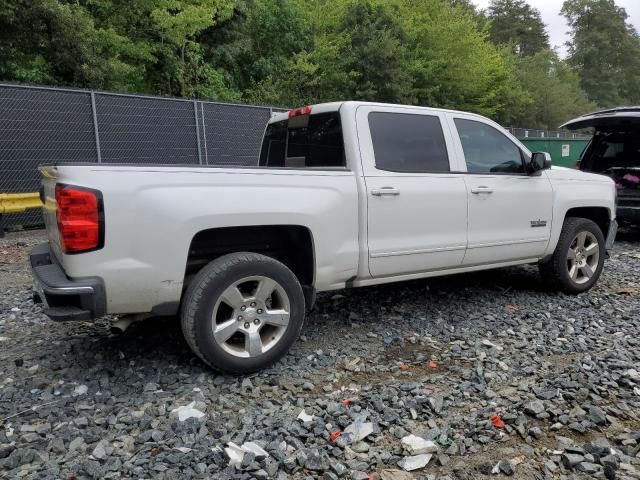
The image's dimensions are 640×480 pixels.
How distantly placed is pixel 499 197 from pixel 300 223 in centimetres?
213

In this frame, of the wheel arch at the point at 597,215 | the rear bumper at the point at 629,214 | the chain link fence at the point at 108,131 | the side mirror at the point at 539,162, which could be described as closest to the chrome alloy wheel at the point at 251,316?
the side mirror at the point at 539,162

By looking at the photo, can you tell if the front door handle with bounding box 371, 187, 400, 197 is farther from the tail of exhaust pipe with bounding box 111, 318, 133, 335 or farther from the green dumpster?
the green dumpster

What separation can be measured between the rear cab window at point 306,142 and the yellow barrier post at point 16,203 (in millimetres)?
5158

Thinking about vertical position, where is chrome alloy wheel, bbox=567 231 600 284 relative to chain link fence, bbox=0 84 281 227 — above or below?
below

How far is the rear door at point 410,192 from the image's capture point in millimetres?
4016

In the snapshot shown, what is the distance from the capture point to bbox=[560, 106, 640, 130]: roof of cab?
25.3ft

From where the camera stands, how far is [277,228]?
375 centimetres

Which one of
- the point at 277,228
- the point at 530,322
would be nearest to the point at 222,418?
the point at 277,228

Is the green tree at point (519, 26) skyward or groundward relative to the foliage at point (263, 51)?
skyward

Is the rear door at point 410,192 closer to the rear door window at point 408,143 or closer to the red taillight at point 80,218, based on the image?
the rear door window at point 408,143

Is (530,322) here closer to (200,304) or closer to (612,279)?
(612,279)

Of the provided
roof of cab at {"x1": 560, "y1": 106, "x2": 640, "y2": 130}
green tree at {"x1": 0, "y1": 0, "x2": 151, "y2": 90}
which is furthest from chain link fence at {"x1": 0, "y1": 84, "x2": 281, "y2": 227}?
roof of cab at {"x1": 560, "y1": 106, "x2": 640, "y2": 130}

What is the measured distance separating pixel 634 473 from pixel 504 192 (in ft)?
9.12

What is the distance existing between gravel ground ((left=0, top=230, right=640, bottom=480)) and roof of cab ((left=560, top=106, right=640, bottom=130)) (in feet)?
13.5
